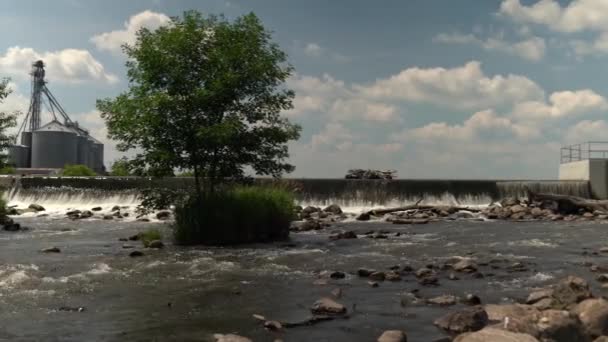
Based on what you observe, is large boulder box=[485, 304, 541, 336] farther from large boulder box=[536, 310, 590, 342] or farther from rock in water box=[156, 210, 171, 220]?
rock in water box=[156, 210, 171, 220]

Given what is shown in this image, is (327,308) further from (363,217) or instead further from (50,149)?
(50,149)

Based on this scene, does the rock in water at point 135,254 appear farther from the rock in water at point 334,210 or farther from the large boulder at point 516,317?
the rock in water at point 334,210

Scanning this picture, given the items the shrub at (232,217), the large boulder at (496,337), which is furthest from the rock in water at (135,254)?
the large boulder at (496,337)

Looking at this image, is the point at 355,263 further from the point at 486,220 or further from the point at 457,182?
the point at 457,182

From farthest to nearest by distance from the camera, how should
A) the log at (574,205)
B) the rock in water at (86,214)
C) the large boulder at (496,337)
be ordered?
the rock in water at (86,214) < the log at (574,205) < the large boulder at (496,337)

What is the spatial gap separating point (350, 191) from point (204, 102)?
20.2 m

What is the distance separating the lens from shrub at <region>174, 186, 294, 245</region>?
62.4 feet

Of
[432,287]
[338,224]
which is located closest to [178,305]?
[432,287]

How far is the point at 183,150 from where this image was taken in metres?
19.9

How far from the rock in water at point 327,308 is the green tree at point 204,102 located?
10247 mm

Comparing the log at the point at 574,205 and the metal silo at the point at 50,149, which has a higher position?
the metal silo at the point at 50,149

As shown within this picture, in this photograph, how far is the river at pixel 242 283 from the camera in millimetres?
8281

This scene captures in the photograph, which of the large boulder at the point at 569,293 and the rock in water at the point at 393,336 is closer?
the rock in water at the point at 393,336

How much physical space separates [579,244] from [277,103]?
1132 centimetres
